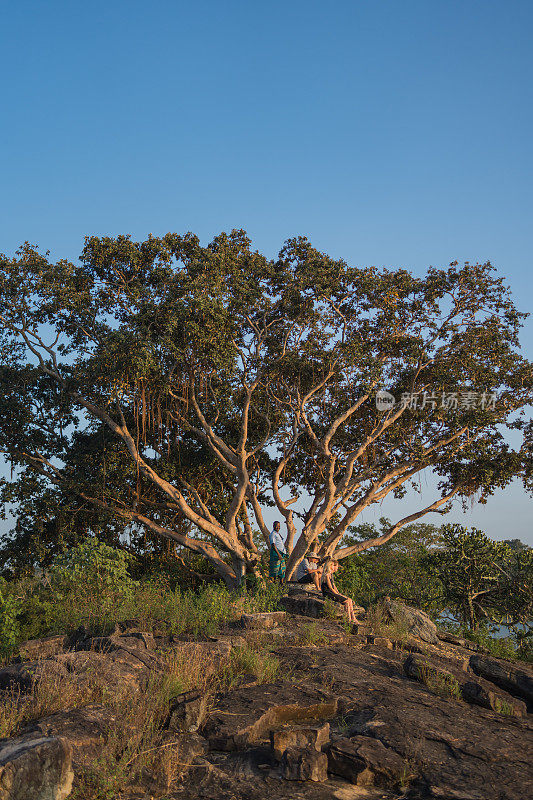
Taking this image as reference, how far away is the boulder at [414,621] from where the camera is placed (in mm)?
12117

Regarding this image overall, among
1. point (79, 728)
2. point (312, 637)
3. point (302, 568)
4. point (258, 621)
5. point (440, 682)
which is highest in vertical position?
point (302, 568)

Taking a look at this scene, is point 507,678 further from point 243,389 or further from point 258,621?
point 243,389

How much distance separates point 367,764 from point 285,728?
100cm

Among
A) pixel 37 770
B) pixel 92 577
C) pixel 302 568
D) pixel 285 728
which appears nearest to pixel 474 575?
pixel 302 568

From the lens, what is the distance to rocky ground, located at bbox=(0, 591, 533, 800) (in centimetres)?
469

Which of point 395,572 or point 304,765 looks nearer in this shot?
point 304,765

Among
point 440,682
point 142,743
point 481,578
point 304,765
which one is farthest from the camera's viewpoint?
point 481,578

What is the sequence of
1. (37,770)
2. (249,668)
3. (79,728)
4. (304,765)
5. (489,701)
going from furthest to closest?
(249,668)
(489,701)
(79,728)
(304,765)
(37,770)

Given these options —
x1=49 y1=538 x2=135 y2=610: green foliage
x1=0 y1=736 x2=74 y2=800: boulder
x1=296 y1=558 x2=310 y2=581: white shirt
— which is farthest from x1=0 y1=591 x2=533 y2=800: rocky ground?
x1=296 y1=558 x2=310 y2=581: white shirt

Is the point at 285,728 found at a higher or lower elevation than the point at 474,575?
lower

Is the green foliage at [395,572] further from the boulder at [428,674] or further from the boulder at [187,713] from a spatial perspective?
the boulder at [187,713]

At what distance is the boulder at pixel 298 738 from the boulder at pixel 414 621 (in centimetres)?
713

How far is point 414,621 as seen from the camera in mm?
12539

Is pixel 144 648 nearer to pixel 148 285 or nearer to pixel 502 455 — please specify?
pixel 148 285
